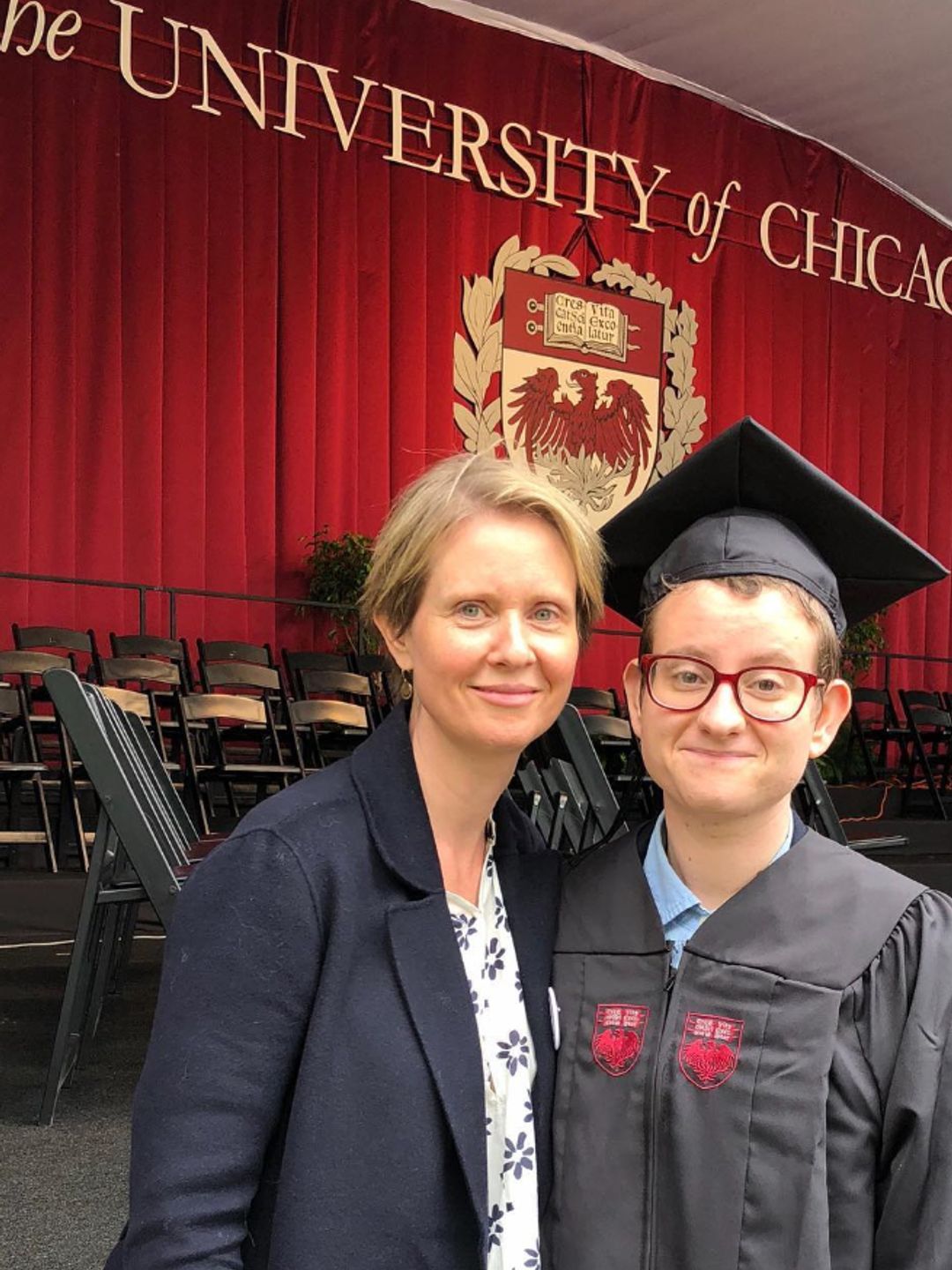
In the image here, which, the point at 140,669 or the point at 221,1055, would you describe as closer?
the point at 221,1055

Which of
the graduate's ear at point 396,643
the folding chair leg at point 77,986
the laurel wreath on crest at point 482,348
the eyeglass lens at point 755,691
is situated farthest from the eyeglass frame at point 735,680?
the laurel wreath on crest at point 482,348

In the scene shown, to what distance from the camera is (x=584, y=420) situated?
9992 millimetres

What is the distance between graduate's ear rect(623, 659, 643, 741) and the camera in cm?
116

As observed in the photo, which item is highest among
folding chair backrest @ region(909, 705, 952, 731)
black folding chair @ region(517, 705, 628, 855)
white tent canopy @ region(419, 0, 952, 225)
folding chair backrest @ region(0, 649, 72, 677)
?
white tent canopy @ region(419, 0, 952, 225)

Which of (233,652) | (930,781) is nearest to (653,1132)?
(233,652)

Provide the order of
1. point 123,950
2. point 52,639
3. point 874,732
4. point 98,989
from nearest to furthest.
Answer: point 98,989 < point 123,950 < point 52,639 < point 874,732

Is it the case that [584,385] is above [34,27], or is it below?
below

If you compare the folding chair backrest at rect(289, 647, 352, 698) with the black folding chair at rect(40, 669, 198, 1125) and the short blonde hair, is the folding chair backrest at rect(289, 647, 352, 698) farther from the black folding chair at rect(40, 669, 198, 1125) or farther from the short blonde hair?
the short blonde hair

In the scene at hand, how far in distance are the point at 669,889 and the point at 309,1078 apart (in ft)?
1.03

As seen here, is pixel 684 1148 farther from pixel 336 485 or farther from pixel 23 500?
pixel 336 485

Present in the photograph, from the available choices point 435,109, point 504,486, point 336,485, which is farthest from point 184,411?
point 504,486

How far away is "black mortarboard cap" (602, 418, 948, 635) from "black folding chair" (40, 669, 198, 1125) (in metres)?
1.37

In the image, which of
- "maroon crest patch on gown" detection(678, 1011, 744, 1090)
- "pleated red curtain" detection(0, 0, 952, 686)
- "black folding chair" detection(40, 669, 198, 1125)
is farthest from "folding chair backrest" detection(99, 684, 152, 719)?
"maroon crest patch on gown" detection(678, 1011, 744, 1090)

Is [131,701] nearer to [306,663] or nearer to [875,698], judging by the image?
[306,663]
